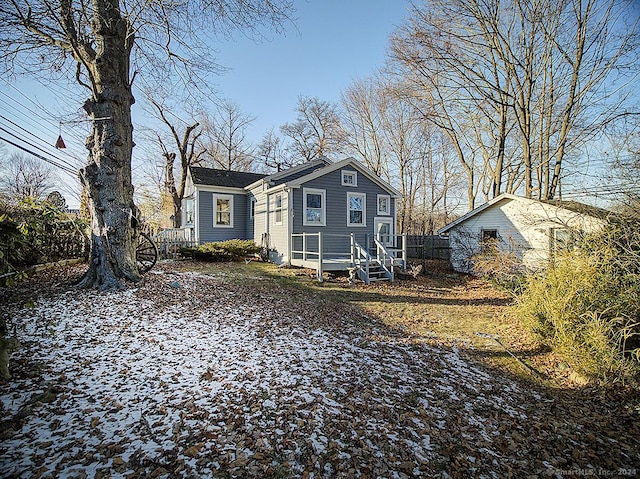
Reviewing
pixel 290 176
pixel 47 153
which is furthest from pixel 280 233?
pixel 47 153

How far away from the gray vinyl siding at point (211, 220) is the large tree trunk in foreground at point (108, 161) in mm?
8339

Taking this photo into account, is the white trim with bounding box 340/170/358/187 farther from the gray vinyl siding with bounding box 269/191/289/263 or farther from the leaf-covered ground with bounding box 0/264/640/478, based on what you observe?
the leaf-covered ground with bounding box 0/264/640/478

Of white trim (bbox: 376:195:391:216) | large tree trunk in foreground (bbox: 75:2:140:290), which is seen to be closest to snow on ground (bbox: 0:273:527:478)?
large tree trunk in foreground (bbox: 75:2:140:290)

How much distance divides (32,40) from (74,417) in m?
9.12

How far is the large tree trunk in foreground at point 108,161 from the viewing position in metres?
7.09

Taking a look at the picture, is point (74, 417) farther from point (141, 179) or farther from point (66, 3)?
point (141, 179)

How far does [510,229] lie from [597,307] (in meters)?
10.9

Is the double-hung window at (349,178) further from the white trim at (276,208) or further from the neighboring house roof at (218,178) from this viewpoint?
the neighboring house roof at (218,178)

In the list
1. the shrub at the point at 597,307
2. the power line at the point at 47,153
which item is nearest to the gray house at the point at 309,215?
the power line at the point at 47,153

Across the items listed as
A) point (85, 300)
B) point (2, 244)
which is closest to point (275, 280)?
point (85, 300)

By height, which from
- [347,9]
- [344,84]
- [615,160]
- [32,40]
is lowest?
[615,160]

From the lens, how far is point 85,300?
5973 millimetres

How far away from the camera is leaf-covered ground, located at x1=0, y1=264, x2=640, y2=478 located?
236 centimetres

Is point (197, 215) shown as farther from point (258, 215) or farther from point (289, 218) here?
point (289, 218)
